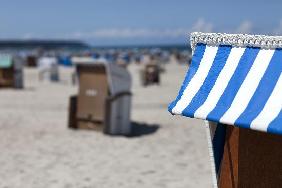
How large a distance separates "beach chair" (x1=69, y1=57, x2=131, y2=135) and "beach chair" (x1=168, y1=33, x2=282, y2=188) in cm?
620

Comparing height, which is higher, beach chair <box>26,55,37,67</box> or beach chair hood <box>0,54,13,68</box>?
beach chair hood <box>0,54,13,68</box>

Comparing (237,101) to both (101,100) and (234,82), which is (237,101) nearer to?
(234,82)

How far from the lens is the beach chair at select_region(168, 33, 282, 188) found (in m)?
3.20

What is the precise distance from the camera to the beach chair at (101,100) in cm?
989

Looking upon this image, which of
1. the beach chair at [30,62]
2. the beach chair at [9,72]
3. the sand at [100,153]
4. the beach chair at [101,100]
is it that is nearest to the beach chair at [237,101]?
the sand at [100,153]

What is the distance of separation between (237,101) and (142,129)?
24.4 feet

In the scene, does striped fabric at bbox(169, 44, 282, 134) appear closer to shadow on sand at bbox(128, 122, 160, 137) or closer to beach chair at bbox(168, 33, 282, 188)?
beach chair at bbox(168, 33, 282, 188)

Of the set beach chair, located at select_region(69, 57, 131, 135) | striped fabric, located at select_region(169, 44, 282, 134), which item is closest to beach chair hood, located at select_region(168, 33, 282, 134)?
striped fabric, located at select_region(169, 44, 282, 134)

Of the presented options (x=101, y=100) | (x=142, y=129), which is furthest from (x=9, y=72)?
(x=142, y=129)

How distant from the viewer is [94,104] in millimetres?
10242

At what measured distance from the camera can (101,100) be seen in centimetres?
1017

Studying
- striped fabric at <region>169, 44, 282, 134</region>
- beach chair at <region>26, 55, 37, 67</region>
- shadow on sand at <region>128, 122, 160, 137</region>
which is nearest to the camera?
striped fabric at <region>169, 44, 282, 134</region>

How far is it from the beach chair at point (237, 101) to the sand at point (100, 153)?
3.02 meters

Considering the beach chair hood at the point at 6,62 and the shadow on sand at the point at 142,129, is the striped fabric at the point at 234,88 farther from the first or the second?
the beach chair hood at the point at 6,62
